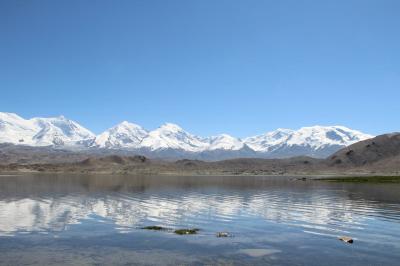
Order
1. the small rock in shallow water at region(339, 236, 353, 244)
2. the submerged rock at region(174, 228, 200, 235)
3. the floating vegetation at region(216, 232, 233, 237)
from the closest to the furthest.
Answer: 1. the small rock in shallow water at region(339, 236, 353, 244)
2. the floating vegetation at region(216, 232, 233, 237)
3. the submerged rock at region(174, 228, 200, 235)

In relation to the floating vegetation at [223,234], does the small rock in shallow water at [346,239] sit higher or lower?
higher

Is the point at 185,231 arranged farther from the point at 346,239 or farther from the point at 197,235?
the point at 346,239

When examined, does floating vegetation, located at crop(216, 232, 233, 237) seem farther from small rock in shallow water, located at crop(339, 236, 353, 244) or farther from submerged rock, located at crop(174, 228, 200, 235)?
small rock in shallow water, located at crop(339, 236, 353, 244)

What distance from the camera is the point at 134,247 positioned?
4100 cm

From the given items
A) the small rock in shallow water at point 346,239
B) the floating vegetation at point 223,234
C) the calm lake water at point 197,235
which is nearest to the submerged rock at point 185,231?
the calm lake water at point 197,235

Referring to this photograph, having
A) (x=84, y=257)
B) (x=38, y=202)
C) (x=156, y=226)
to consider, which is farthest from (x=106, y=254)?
(x=38, y=202)

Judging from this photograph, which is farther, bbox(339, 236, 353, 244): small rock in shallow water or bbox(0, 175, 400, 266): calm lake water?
bbox(339, 236, 353, 244): small rock in shallow water

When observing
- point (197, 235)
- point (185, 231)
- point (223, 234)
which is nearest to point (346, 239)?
point (223, 234)

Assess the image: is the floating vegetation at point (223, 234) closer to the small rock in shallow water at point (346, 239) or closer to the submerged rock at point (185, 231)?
the submerged rock at point (185, 231)

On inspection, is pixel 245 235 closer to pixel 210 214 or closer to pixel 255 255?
pixel 255 255

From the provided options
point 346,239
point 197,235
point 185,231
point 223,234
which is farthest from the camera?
point 185,231

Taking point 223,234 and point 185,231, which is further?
point 185,231

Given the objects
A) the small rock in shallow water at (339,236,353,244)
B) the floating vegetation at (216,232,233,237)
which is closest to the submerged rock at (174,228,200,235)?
the floating vegetation at (216,232,233,237)

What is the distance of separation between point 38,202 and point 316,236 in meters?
51.6
